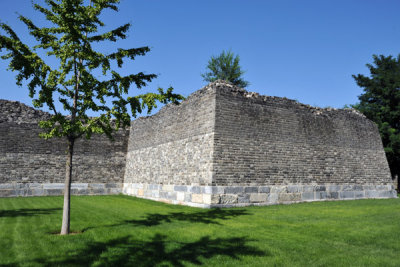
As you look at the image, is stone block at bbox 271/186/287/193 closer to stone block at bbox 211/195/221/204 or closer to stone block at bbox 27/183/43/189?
stone block at bbox 211/195/221/204

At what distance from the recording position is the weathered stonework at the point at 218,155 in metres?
12.5

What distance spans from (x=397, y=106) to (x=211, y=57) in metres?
24.2

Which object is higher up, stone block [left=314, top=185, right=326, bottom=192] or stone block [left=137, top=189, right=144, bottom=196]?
stone block [left=314, top=185, right=326, bottom=192]

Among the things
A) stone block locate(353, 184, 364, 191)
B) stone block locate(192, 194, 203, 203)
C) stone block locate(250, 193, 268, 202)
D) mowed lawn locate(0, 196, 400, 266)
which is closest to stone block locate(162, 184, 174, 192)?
stone block locate(192, 194, 203, 203)

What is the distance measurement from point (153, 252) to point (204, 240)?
134cm

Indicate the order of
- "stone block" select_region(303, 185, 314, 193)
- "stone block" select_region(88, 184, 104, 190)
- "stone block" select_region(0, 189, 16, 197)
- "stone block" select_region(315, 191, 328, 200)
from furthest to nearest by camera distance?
"stone block" select_region(88, 184, 104, 190), "stone block" select_region(0, 189, 16, 197), "stone block" select_region(315, 191, 328, 200), "stone block" select_region(303, 185, 314, 193)

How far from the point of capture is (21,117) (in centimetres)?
1775

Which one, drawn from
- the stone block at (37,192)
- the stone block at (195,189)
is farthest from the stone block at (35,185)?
the stone block at (195,189)

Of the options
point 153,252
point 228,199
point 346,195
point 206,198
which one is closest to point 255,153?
point 228,199

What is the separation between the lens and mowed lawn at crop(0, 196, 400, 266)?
4973 millimetres

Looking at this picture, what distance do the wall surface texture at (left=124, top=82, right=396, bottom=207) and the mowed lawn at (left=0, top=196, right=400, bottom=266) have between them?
9.94 ft

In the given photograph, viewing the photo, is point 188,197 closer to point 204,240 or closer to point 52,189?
point 204,240

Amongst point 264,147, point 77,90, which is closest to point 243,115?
point 264,147

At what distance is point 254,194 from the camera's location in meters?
12.5
